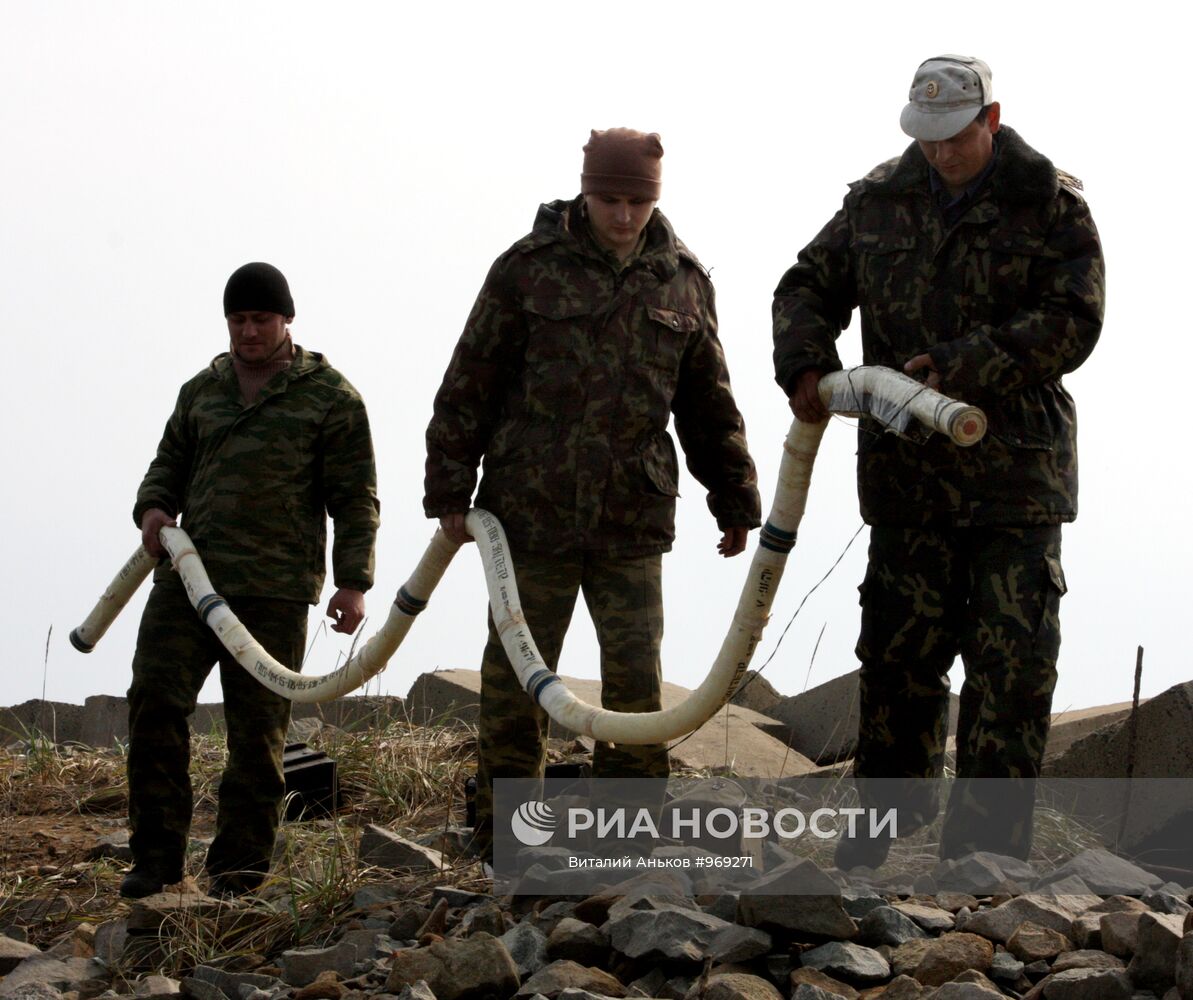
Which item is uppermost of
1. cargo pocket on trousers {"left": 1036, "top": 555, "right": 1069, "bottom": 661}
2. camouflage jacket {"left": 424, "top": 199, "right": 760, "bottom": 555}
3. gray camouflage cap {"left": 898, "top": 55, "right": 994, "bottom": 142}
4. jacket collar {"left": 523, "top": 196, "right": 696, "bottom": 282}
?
gray camouflage cap {"left": 898, "top": 55, "right": 994, "bottom": 142}

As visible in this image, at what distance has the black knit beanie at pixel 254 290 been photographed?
231 inches

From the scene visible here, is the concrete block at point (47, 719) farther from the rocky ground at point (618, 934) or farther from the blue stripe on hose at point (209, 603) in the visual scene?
the blue stripe on hose at point (209, 603)

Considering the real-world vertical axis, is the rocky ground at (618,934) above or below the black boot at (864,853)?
below

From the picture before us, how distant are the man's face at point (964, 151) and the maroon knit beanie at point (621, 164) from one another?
0.85 meters

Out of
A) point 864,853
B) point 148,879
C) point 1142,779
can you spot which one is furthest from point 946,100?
point 148,879

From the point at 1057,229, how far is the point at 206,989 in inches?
124

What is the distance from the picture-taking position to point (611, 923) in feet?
14.8

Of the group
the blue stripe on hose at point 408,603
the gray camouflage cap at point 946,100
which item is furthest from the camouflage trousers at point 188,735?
the gray camouflage cap at point 946,100

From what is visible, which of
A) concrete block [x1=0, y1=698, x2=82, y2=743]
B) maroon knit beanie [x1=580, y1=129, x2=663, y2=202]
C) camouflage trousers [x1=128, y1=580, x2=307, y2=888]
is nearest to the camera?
maroon knit beanie [x1=580, y1=129, x2=663, y2=202]

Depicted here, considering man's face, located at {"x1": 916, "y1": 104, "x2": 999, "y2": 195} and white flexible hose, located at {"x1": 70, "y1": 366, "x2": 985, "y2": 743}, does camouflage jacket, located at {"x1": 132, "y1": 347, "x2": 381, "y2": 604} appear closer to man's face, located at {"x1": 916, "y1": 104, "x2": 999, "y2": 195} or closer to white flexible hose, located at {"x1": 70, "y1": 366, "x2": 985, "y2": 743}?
white flexible hose, located at {"x1": 70, "y1": 366, "x2": 985, "y2": 743}

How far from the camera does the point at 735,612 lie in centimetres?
498

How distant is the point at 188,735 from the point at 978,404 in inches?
107

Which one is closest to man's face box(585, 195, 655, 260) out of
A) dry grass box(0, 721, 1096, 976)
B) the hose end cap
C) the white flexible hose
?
the white flexible hose

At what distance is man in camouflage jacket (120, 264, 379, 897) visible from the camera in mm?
5727
